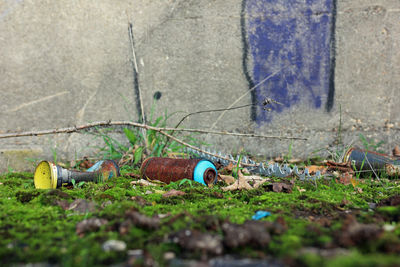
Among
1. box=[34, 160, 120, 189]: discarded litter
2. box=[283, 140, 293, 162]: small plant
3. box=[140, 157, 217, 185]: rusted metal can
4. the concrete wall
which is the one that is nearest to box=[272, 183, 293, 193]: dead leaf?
box=[140, 157, 217, 185]: rusted metal can

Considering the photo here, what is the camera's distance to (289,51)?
11.4 ft

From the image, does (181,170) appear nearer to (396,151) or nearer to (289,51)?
(289,51)

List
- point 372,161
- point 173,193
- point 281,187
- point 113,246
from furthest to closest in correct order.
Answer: point 372,161, point 281,187, point 173,193, point 113,246

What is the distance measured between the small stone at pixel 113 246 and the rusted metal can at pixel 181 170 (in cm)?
123

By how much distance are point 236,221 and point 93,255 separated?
0.58 meters

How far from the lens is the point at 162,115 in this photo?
136 inches

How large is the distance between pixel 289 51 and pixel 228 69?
66 cm

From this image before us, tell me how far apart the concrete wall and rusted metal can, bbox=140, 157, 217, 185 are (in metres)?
1.09

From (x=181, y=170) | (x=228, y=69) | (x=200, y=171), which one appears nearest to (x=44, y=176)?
(x=181, y=170)

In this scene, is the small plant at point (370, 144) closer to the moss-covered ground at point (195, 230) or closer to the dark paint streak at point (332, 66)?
the dark paint streak at point (332, 66)

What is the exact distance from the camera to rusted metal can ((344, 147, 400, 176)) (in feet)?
8.49

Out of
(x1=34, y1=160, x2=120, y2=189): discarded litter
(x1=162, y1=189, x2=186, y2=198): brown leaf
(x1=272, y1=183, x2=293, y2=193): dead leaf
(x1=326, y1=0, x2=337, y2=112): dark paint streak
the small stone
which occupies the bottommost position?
(x1=272, y1=183, x2=293, y2=193): dead leaf

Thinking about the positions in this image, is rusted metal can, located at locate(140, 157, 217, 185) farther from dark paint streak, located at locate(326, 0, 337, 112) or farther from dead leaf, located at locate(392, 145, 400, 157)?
dead leaf, located at locate(392, 145, 400, 157)

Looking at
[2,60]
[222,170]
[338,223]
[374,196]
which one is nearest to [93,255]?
[338,223]
